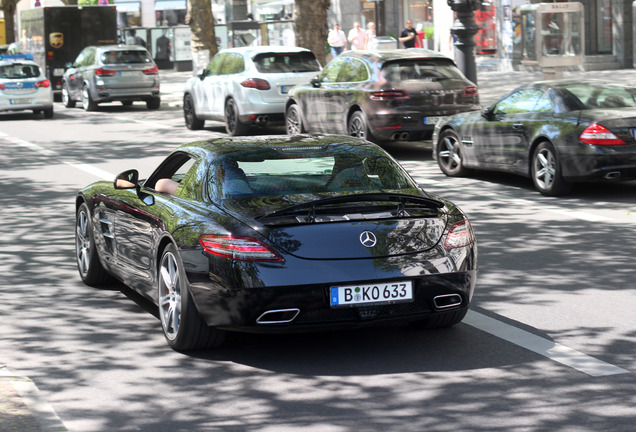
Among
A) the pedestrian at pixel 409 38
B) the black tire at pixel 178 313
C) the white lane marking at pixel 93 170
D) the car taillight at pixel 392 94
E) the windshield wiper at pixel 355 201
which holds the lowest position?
the black tire at pixel 178 313

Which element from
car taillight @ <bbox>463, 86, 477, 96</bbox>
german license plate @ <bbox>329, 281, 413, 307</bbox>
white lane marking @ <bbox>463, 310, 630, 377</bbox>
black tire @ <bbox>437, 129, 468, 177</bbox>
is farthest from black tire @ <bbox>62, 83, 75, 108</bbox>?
german license plate @ <bbox>329, 281, 413, 307</bbox>

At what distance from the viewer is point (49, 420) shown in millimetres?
5559

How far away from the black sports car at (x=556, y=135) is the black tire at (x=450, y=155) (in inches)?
0.8

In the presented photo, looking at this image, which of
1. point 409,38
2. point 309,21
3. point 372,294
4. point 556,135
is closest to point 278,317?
point 372,294

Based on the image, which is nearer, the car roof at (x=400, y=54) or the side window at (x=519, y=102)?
the side window at (x=519, y=102)

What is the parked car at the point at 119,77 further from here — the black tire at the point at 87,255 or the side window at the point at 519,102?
the black tire at the point at 87,255

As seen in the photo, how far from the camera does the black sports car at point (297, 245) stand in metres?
6.32

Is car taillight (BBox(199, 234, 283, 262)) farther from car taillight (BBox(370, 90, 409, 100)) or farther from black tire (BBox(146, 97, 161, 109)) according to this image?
black tire (BBox(146, 97, 161, 109))

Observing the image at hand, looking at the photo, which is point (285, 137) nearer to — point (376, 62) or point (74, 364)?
point (74, 364)

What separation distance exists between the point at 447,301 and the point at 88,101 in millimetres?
26387

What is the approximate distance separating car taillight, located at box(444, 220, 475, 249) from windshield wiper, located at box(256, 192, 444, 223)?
17cm

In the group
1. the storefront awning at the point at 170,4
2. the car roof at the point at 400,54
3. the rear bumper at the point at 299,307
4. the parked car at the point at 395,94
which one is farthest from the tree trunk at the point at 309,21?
the storefront awning at the point at 170,4

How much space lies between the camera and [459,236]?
6.77 meters

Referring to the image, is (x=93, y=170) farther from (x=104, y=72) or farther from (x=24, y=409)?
(x=104, y=72)
